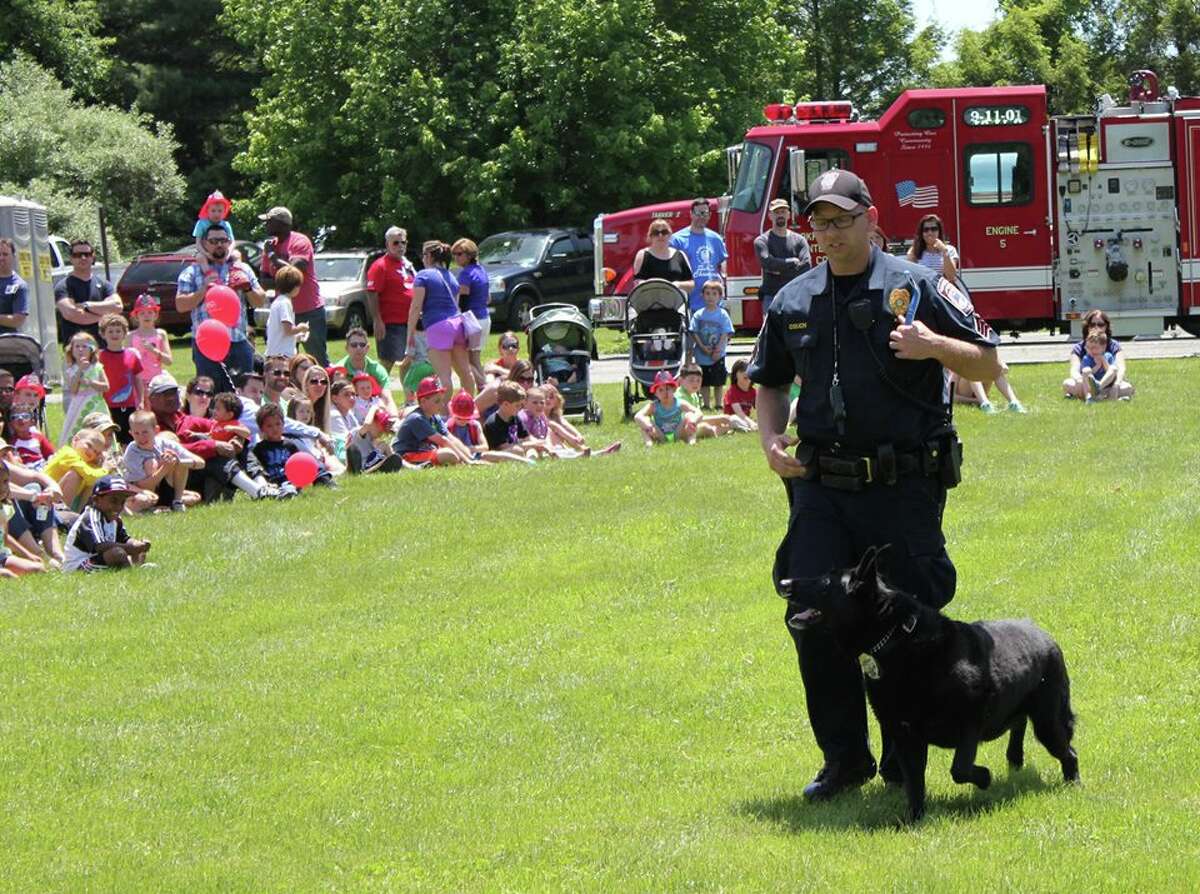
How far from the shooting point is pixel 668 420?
1720 cm

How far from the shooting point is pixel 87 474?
1341cm

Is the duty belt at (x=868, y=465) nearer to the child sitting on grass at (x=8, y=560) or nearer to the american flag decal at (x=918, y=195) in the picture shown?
the child sitting on grass at (x=8, y=560)

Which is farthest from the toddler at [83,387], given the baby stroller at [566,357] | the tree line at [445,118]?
the tree line at [445,118]

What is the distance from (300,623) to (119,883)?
4314 millimetres

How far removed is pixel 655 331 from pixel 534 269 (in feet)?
43.6

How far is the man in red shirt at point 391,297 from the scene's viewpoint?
60.0 ft

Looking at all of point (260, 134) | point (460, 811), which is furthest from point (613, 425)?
point (260, 134)

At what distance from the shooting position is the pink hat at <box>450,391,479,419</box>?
16859 millimetres

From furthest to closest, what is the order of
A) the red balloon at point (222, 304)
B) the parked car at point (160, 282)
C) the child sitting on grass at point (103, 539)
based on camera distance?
the parked car at point (160, 282) → the red balloon at point (222, 304) → the child sitting on grass at point (103, 539)

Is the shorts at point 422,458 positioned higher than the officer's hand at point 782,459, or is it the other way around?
the officer's hand at point 782,459

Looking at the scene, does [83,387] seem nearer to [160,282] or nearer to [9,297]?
[9,297]

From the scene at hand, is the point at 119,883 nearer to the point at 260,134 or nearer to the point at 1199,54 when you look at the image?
the point at 260,134

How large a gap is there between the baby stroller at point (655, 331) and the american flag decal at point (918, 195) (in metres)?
5.84

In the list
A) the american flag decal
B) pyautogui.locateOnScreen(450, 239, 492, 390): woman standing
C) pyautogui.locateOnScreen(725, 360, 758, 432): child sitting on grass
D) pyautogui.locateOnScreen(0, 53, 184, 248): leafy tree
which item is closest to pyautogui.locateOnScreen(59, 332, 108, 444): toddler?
pyautogui.locateOnScreen(450, 239, 492, 390): woman standing
